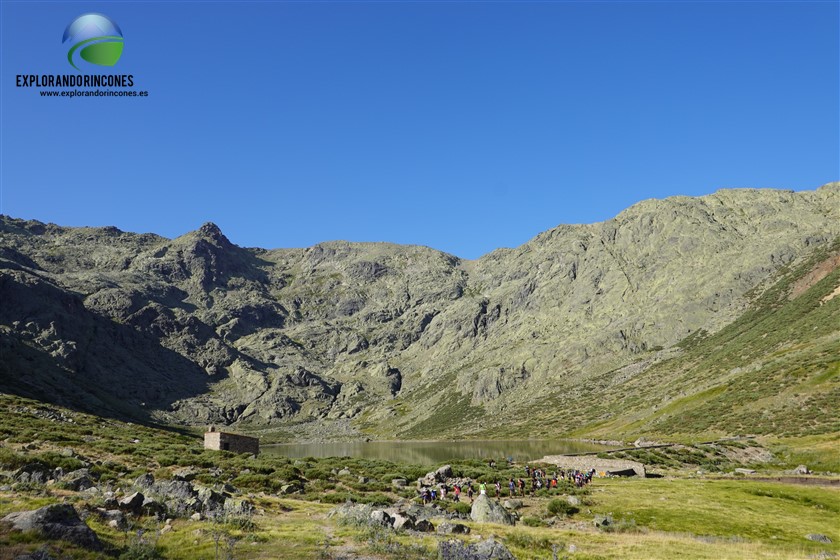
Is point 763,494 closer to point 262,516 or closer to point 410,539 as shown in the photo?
point 410,539

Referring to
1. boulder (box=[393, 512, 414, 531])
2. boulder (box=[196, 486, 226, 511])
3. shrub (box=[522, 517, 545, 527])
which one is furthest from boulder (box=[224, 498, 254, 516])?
shrub (box=[522, 517, 545, 527])

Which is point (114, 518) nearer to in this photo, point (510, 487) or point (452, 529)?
point (452, 529)

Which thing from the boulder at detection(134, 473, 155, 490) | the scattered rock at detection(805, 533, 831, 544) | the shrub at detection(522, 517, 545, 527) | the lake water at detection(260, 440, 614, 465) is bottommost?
the lake water at detection(260, 440, 614, 465)

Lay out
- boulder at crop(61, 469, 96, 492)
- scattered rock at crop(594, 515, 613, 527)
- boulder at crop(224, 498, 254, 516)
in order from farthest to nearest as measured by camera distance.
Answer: scattered rock at crop(594, 515, 613, 527) → boulder at crop(61, 469, 96, 492) → boulder at crop(224, 498, 254, 516)

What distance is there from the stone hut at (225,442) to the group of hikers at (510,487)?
3490 cm

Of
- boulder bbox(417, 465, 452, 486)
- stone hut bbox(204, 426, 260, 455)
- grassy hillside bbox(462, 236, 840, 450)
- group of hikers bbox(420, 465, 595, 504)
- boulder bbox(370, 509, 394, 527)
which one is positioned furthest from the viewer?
grassy hillside bbox(462, 236, 840, 450)

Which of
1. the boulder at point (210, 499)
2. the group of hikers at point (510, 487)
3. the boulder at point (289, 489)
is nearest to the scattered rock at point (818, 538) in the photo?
the group of hikers at point (510, 487)

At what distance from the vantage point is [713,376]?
164 meters

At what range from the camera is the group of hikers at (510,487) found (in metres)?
45.0

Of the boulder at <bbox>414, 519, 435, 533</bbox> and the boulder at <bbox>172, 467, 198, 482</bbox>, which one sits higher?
the boulder at <bbox>172, 467, 198, 482</bbox>

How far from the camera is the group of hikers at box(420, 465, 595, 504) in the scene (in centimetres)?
4497

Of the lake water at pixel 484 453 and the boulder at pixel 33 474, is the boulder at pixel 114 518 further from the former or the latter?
the lake water at pixel 484 453

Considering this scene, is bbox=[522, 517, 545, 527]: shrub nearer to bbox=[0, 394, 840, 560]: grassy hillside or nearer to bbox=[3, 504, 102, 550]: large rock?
bbox=[0, 394, 840, 560]: grassy hillside

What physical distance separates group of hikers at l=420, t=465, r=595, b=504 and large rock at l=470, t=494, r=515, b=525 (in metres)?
3.31
